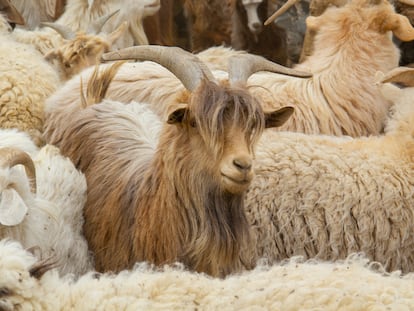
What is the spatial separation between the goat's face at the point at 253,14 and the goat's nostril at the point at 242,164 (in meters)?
5.58

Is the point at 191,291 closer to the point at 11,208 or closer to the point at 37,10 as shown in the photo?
the point at 11,208

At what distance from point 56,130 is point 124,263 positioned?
1364 mm

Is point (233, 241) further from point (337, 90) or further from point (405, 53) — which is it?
point (405, 53)

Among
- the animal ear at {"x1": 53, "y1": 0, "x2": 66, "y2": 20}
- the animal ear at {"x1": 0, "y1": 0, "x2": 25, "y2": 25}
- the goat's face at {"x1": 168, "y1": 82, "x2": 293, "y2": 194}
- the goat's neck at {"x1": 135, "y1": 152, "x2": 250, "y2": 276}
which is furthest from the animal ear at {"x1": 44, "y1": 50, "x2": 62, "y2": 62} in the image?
the goat's face at {"x1": 168, "y1": 82, "x2": 293, "y2": 194}

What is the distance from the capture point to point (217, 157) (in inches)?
192

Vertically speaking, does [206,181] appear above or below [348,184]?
above

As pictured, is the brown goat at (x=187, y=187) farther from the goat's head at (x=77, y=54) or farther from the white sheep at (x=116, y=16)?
the white sheep at (x=116, y=16)

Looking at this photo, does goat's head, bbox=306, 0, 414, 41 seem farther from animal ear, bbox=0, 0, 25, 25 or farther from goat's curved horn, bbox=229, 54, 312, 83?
animal ear, bbox=0, 0, 25, 25

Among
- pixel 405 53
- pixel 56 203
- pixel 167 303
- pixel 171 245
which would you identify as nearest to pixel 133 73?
pixel 56 203

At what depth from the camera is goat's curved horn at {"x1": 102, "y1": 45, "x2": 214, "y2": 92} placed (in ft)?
17.1

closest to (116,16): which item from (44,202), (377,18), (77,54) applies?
(77,54)

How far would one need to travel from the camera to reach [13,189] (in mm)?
4863

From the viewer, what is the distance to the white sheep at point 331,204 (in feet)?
18.7

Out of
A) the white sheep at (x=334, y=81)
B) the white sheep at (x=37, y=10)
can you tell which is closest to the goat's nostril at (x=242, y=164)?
the white sheep at (x=334, y=81)
